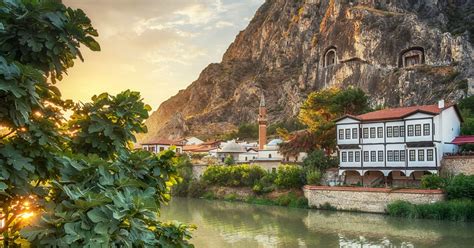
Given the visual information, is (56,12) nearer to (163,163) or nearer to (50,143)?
(50,143)

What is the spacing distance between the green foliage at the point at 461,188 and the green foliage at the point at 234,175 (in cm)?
1718

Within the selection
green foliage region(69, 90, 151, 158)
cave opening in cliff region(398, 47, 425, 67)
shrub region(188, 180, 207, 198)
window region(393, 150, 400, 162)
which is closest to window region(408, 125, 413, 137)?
window region(393, 150, 400, 162)

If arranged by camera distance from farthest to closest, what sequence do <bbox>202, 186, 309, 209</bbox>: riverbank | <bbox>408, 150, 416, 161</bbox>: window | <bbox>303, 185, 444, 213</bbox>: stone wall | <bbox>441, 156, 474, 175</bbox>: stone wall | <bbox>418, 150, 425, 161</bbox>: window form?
1. <bbox>202, 186, 309, 209</bbox>: riverbank
2. <bbox>408, 150, 416, 161</bbox>: window
3. <bbox>418, 150, 425, 161</bbox>: window
4. <bbox>441, 156, 474, 175</bbox>: stone wall
5. <bbox>303, 185, 444, 213</bbox>: stone wall

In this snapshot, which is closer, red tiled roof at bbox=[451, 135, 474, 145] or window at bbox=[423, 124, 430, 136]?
window at bbox=[423, 124, 430, 136]

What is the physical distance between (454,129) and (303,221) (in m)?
14.9

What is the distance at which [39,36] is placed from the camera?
4.25m

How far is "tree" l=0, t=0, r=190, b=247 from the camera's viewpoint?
3.67 meters

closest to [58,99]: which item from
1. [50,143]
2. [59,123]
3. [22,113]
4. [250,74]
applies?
[59,123]

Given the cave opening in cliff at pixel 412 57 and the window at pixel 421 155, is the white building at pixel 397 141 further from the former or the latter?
the cave opening in cliff at pixel 412 57

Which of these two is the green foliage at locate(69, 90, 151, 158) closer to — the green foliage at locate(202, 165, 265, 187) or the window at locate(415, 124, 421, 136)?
the window at locate(415, 124, 421, 136)

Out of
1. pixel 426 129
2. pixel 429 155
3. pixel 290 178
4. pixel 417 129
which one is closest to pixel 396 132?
pixel 417 129

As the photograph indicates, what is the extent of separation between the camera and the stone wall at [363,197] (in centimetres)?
2818

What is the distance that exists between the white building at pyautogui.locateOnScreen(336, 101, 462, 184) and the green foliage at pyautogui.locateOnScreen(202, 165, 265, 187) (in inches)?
328

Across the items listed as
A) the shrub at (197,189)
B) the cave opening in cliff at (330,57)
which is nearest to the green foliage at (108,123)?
the shrub at (197,189)
